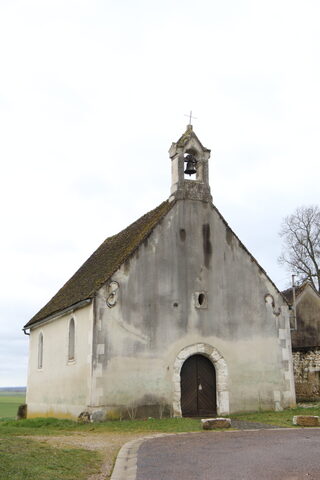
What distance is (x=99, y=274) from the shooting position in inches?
829

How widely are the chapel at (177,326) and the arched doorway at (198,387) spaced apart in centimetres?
4

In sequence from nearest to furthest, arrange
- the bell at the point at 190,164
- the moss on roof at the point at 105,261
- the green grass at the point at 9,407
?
the moss on roof at the point at 105,261, the bell at the point at 190,164, the green grass at the point at 9,407

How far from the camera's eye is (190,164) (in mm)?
22219

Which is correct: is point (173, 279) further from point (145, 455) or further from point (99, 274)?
point (145, 455)

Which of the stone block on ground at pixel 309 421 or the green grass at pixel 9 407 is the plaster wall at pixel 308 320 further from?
the green grass at pixel 9 407

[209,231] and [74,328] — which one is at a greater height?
[209,231]

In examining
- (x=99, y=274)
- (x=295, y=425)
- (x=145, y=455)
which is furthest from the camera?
(x=99, y=274)

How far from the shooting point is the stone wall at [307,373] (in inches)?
974

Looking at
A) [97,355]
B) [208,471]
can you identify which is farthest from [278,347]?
[208,471]

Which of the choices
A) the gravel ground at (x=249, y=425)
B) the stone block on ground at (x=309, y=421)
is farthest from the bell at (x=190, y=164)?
the stone block on ground at (x=309, y=421)

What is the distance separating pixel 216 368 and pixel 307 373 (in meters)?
7.47

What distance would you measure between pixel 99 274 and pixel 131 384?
15.6 ft

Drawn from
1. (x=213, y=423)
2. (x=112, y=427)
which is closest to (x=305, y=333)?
(x=213, y=423)

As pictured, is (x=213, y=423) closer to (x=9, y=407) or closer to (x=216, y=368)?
(x=216, y=368)
